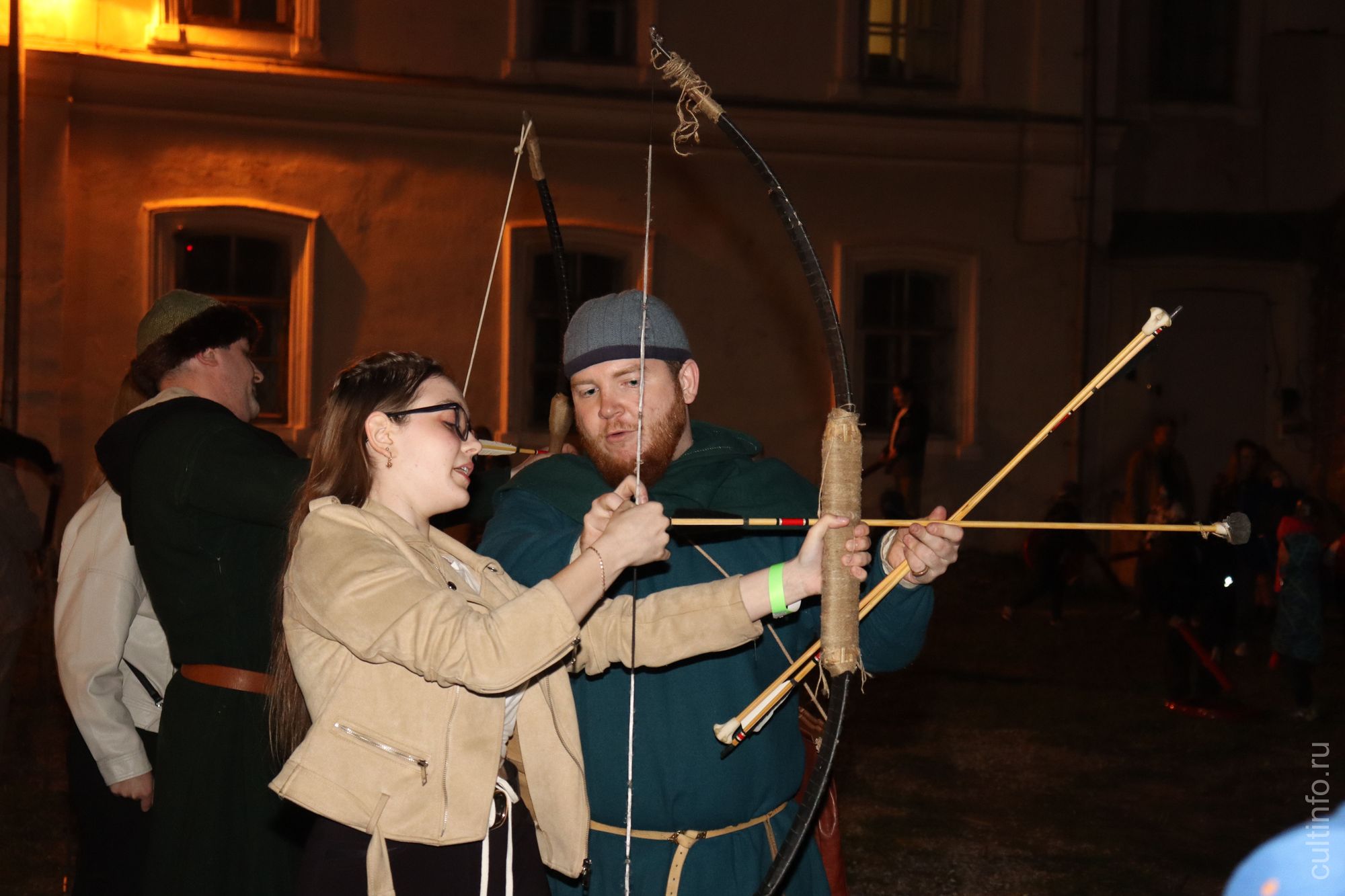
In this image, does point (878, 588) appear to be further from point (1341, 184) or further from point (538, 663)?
point (1341, 184)

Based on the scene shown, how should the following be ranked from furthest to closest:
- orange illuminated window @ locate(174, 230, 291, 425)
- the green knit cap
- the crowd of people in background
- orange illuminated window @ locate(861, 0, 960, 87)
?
orange illuminated window @ locate(861, 0, 960, 87) < orange illuminated window @ locate(174, 230, 291, 425) < the crowd of people in background < the green knit cap

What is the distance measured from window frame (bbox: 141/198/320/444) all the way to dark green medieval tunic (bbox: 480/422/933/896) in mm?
8686

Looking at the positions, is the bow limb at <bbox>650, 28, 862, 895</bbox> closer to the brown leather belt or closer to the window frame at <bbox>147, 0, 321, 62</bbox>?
the brown leather belt

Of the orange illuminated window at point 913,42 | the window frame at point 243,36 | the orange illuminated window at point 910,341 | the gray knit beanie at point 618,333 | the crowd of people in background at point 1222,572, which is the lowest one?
the crowd of people in background at point 1222,572

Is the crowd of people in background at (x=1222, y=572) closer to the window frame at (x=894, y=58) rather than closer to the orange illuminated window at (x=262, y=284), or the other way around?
the window frame at (x=894, y=58)

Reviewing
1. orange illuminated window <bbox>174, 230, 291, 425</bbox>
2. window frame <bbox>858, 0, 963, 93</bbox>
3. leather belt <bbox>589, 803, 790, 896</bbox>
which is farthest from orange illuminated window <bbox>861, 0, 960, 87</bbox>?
leather belt <bbox>589, 803, 790, 896</bbox>

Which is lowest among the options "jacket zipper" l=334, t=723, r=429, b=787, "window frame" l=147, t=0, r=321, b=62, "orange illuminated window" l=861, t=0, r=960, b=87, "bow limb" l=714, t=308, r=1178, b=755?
"jacket zipper" l=334, t=723, r=429, b=787

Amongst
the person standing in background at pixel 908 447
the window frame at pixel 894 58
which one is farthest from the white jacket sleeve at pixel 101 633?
the window frame at pixel 894 58

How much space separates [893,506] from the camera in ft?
36.9

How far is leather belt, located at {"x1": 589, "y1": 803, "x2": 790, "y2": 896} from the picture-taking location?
2285mm

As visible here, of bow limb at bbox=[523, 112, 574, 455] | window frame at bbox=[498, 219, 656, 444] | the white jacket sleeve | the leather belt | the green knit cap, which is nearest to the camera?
the leather belt

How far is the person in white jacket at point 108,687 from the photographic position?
2.95 m

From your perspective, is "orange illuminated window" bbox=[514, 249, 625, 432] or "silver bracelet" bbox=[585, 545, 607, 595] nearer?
"silver bracelet" bbox=[585, 545, 607, 595]

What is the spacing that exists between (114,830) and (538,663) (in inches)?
67.4
